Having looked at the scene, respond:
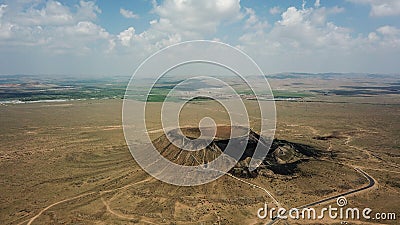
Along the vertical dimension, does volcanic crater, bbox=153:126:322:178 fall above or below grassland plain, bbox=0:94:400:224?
above

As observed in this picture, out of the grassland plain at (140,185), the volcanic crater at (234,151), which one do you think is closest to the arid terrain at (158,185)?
the grassland plain at (140,185)

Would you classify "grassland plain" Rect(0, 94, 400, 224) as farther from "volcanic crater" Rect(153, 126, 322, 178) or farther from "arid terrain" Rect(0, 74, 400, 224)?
"volcanic crater" Rect(153, 126, 322, 178)

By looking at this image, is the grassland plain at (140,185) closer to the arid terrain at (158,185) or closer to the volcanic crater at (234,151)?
the arid terrain at (158,185)

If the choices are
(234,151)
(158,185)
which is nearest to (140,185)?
(158,185)

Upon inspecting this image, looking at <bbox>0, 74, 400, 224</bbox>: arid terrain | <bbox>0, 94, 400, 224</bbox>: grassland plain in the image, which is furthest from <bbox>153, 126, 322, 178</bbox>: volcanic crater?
<bbox>0, 94, 400, 224</bbox>: grassland plain

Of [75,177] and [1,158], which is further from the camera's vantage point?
[1,158]

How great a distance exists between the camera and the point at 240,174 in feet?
143

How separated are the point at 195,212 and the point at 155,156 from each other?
18898 millimetres

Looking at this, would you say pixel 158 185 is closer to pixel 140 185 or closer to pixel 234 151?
pixel 140 185

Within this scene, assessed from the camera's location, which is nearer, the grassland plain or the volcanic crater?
the grassland plain

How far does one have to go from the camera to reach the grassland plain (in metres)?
34.7

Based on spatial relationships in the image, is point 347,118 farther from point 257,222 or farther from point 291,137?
point 257,222

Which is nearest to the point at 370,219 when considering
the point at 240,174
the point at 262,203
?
the point at 262,203

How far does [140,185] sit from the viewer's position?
42.0m
